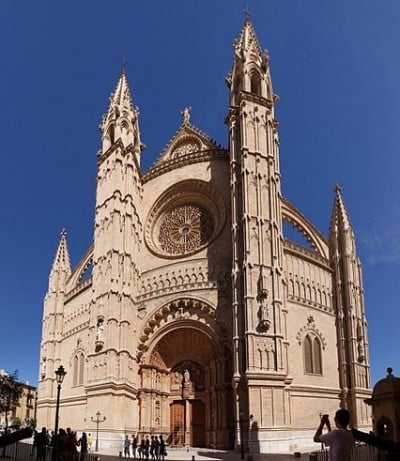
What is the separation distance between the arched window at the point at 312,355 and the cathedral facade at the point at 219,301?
0.21 feet

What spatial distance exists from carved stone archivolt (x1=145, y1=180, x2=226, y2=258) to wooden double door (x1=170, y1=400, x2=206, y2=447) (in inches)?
368

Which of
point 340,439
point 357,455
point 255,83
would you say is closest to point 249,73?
point 255,83

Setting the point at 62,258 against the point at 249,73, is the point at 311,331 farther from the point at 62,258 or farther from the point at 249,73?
the point at 62,258

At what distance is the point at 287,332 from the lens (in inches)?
1192

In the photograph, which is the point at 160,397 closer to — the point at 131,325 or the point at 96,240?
the point at 131,325

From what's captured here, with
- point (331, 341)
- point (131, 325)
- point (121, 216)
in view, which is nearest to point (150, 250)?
point (121, 216)

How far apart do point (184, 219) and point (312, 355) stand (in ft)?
40.4

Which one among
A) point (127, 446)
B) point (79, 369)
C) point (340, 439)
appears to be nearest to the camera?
point (340, 439)

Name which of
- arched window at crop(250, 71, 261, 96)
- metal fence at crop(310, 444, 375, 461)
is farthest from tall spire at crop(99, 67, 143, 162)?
metal fence at crop(310, 444, 375, 461)

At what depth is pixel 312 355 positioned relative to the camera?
31.8 metres

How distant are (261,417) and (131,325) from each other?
33.8ft

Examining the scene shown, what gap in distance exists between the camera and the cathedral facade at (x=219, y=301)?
2892 cm

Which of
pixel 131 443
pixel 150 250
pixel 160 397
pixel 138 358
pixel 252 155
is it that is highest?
pixel 252 155

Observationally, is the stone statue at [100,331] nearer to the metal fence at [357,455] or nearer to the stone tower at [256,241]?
the stone tower at [256,241]
